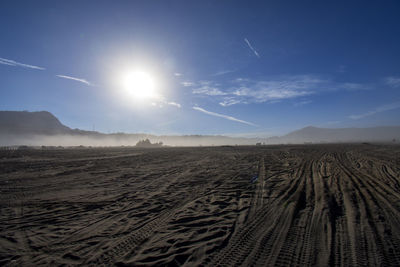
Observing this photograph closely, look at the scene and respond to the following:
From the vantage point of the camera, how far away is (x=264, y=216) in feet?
15.3

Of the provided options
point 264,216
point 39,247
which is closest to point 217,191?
point 264,216

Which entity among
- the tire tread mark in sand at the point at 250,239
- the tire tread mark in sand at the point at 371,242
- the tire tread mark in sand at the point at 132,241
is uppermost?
the tire tread mark in sand at the point at 371,242

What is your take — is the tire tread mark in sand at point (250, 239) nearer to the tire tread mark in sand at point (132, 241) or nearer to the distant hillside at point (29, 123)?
the tire tread mark in sand at point (132, 241)

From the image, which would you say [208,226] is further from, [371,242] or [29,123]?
[29,123]

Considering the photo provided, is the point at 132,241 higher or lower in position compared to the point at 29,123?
lower

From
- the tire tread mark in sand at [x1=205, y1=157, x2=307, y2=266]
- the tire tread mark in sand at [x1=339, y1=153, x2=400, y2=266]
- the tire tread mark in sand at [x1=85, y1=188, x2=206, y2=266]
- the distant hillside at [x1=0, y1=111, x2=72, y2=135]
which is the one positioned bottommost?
the tire tread mark in sand at [x1=85, y1=188, x2=206, y2=266]

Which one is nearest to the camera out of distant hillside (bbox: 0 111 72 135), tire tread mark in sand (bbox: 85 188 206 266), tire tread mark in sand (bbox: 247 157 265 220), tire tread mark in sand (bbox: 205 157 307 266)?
tire tread mark in sand (bbox: 205 157 307 266)

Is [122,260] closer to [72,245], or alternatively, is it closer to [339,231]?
[72,245]

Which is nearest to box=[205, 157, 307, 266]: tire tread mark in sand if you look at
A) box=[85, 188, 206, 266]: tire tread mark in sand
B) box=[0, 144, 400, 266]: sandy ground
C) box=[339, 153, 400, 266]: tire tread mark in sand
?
box=[0, 144, 400, 266]: sandy ground

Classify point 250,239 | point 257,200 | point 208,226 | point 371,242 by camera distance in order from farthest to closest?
point 257,200
point 208,226
point 250,239
point 371,242

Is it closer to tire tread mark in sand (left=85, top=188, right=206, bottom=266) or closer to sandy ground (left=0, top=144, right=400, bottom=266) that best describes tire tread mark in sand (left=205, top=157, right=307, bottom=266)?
sandy ground (left=0, top=144, right=400, bottom=266)

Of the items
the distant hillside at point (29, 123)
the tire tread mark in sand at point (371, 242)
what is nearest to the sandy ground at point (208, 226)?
the tire tread mark in sand at point (371, 242)

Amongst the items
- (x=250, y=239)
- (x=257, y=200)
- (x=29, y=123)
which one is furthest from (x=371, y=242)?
(x=29, y=123)

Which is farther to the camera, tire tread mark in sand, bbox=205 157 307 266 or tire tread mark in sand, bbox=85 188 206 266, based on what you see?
tire tread mark in sand, bbox=85 188 206 266
